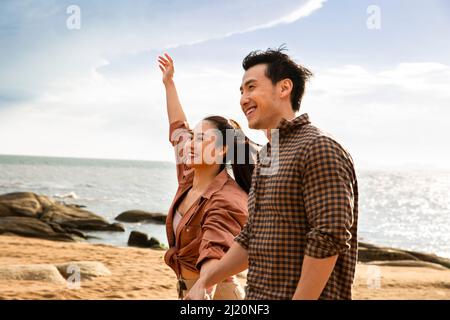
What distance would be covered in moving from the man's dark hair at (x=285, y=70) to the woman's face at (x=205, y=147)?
87 cm

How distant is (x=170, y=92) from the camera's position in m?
4.10

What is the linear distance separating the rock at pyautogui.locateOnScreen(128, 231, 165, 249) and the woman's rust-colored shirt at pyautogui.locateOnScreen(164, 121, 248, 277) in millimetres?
14045

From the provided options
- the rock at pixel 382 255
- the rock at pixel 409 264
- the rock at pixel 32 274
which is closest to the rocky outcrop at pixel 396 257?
the rock at pixel 382 255

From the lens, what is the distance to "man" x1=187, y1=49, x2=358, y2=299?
1.93m

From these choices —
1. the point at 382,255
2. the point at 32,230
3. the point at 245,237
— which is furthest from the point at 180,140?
the point at 32,230

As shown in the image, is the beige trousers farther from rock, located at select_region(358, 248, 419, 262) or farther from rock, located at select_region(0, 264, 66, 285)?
rock, located at select_region(358, 248, 419, 262)

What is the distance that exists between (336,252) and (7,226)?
17.9 m

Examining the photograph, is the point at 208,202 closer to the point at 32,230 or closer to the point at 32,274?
the point at 32,274

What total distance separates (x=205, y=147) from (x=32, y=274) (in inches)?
275

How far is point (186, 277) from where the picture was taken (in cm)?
307

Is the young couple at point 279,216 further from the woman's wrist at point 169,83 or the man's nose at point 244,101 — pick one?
the woman's wrist at point 169,83

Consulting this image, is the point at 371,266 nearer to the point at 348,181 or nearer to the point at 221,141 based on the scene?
the point at 221,141

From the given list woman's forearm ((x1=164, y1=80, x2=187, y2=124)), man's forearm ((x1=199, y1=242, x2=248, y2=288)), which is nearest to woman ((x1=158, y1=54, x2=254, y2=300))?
man's forearm ((x1=199, y1=242, x2=248, y2=288))
